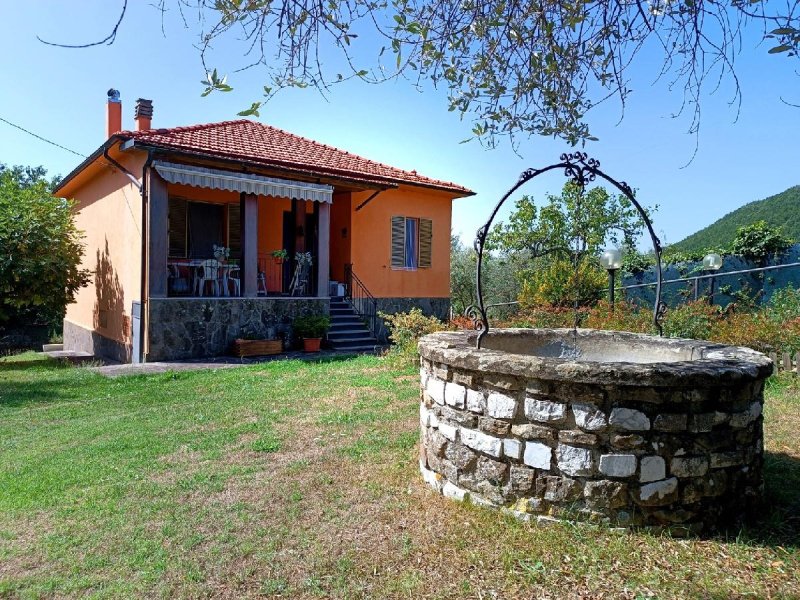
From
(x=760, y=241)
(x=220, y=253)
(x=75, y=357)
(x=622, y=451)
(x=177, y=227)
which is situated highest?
(x=177, y=227)

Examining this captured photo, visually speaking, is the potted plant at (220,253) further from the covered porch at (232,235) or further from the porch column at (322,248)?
the porch column at (322,248)

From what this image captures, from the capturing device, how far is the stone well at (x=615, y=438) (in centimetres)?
350

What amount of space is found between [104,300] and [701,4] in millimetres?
15385

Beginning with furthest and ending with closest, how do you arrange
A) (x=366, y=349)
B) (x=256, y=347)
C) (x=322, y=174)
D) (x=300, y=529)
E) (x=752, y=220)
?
(x=752, y=220), (x=322, y=174), (x=366, y=349), (x=256, y=347), (x=300, y=529)

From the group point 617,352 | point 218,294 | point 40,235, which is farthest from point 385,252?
point 617,352

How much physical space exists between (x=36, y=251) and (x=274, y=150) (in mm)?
6426

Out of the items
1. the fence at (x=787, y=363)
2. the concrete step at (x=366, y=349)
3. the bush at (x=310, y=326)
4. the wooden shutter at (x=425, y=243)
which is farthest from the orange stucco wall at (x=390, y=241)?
the fence at (x=787, y=363)

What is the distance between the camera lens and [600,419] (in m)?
3.52

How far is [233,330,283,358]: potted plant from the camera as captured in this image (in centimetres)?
1251

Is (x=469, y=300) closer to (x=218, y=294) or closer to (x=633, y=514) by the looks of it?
(x=218, y=294)

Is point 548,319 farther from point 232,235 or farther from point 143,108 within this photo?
point 143,108

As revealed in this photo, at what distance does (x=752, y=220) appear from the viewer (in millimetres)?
20562

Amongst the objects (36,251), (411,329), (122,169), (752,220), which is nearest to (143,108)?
(122,169)

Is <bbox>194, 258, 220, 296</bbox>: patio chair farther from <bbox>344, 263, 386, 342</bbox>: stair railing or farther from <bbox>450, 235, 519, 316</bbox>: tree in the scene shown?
<bbox>450, 235, 519, 316</bbox>: tree
